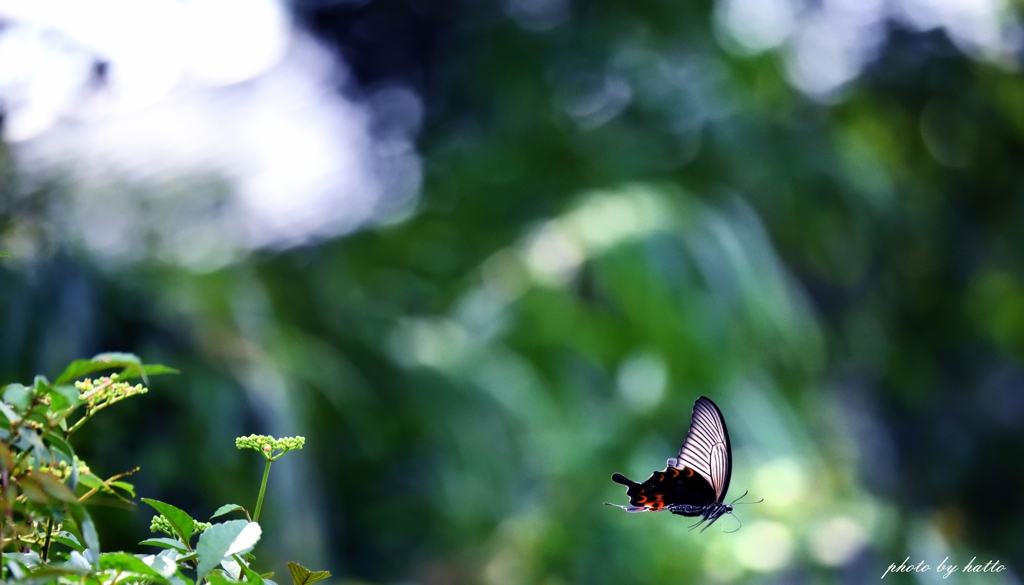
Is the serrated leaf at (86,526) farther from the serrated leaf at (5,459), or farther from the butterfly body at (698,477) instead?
the butterfly body at (698,477)

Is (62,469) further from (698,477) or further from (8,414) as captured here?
(698,477)

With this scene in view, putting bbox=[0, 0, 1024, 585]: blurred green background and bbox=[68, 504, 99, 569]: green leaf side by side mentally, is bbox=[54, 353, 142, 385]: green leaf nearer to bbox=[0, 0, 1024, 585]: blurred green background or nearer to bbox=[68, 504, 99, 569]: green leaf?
bbox=[68, 504, 99, 569]: green leaf

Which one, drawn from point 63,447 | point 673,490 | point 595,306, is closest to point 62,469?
point 63,447

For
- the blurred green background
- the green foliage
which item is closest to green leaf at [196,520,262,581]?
the green foliage

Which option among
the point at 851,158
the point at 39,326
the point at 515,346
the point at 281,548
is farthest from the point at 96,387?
the point at 851,158

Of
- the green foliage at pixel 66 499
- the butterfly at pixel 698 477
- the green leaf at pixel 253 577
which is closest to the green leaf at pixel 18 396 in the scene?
the green foliage at pixel 66 499

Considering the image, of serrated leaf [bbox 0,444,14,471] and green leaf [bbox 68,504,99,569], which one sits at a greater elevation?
serrated leaf [bbox 0,444,14,471]
